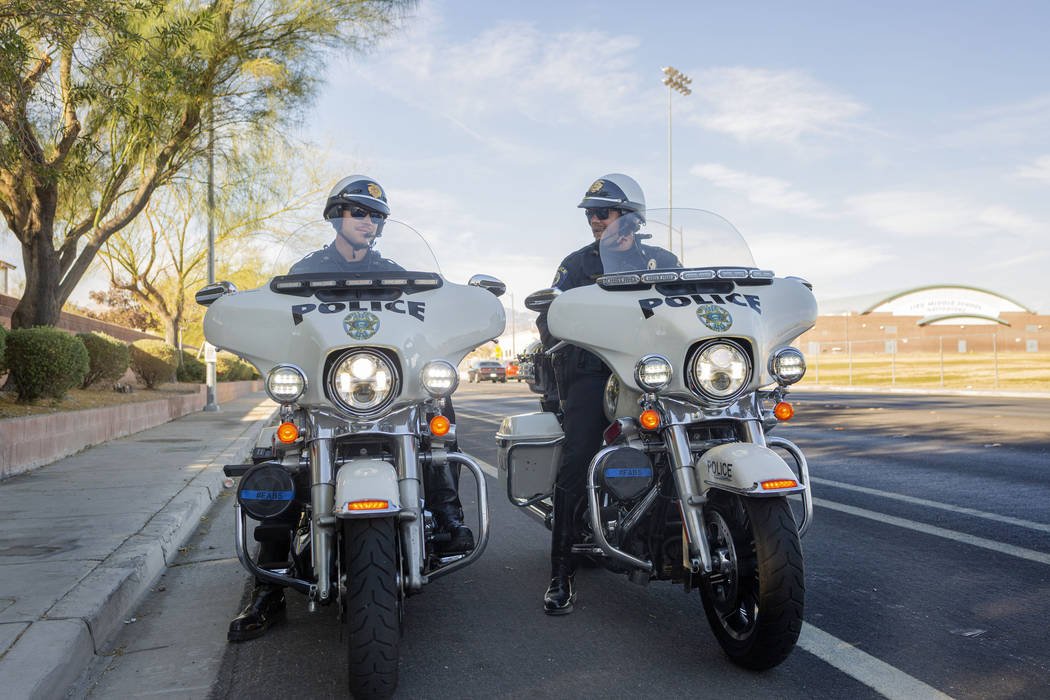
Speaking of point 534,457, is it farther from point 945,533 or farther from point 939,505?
point 939,505

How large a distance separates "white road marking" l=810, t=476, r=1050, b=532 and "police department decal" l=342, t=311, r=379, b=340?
4.63m

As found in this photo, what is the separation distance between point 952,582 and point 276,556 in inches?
132

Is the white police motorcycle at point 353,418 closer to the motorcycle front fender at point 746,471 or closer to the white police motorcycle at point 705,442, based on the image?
the white police motorcycle at point 705,442

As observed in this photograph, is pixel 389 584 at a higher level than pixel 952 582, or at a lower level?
higher

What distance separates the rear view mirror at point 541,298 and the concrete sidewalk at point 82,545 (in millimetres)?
2368

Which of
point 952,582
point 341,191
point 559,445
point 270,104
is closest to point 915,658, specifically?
point 952,582

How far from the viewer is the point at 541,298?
396 cm

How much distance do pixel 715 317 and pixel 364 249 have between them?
1760 millimetres

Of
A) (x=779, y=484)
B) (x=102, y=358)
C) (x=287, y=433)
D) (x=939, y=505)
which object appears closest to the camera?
(x=779, y=484)

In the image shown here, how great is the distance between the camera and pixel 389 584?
292cm

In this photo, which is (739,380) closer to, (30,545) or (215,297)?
(215,297)

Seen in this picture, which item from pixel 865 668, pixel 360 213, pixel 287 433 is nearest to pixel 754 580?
pixel 865 668

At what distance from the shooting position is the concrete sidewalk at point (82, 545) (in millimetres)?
3217

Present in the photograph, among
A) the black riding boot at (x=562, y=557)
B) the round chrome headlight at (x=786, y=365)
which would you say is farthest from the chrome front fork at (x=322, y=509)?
the round chrome headlight at (x=786, y=365)
